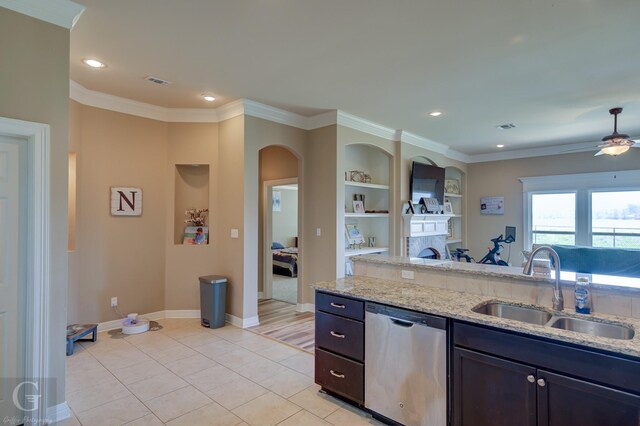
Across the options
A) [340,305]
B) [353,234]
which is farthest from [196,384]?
[353,234]

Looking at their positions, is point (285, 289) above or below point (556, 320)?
below

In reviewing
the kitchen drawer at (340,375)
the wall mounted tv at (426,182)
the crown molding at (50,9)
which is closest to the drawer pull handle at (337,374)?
the kitchen drawer at (340,375)

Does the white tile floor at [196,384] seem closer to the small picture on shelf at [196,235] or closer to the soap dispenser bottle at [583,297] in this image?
the small picture on shelf at [196,235]

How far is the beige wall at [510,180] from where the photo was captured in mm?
6744

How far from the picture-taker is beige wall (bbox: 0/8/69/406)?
2.26m

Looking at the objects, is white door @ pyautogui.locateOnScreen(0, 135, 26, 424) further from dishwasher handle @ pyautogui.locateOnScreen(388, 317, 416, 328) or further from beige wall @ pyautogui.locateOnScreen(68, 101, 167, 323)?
dishwasher handle @ pyautogui.locateOnScreen(388, 317, 416, 328)

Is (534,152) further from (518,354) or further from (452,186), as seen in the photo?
(518,354)

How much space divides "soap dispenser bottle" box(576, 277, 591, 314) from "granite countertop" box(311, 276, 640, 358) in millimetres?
40

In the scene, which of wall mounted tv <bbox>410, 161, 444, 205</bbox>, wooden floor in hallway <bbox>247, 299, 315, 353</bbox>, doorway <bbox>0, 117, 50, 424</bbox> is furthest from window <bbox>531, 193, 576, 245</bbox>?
doorway <bbox>0, 117, 50, 424</bbox>

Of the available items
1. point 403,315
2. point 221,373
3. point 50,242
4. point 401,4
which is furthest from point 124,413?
point 401,4

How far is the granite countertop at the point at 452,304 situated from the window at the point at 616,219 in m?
5.97

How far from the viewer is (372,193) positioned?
638cm

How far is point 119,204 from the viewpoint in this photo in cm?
444

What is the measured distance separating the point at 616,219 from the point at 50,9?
8646 millimetres
